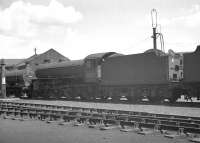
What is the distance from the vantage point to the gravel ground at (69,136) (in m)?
9.04

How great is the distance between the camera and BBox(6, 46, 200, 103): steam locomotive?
2098cm

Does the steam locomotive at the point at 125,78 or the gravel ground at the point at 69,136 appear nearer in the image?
the gravel ground at the point at 69,136

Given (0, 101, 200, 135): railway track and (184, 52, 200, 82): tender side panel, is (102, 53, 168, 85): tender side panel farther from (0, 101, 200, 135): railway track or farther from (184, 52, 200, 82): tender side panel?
(0, 101, 200, 135): railway track

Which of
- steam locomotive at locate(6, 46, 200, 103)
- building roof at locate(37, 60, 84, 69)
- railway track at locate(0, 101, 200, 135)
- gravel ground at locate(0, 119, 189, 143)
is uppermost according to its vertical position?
building roof at locate(37, 60, 84, 69)

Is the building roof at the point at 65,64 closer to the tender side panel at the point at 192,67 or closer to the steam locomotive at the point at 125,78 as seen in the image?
the steam locomotive at the point at 125,78

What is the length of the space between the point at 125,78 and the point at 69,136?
1536cm

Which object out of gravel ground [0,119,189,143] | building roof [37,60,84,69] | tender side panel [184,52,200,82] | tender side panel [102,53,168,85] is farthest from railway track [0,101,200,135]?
building roof [37,60,84,69]

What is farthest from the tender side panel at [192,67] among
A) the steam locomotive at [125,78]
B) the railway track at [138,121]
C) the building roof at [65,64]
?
the building roof at [65,64]

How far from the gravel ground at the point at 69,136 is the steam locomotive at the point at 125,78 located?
35.9 ft

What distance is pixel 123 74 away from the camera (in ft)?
82.3

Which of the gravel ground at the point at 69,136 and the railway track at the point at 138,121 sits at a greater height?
the railway track at the point at 138,121

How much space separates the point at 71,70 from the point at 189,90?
43.1ft

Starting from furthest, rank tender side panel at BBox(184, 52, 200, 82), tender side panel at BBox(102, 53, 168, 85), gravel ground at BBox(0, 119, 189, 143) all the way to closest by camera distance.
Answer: tender side panel at BBox(102, 53, 168, 85) < tender side panel at BBox(184, 52, 200, 82) < gravel ground at BBox(0, 119, 189, 143)

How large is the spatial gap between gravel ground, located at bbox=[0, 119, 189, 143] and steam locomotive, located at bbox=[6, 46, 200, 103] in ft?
35.9
